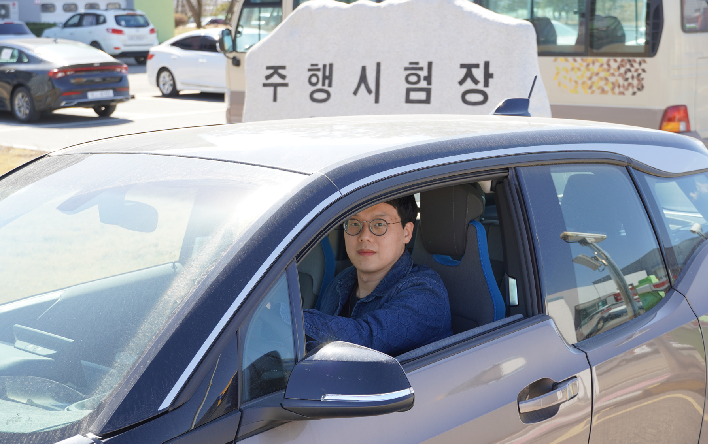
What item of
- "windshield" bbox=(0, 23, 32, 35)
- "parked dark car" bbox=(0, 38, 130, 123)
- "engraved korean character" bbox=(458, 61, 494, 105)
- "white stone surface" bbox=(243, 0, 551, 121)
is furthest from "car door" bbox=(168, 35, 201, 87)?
"engraved korean character" bbox=(458, 61, 494, 105)

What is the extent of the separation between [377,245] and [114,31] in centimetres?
2605

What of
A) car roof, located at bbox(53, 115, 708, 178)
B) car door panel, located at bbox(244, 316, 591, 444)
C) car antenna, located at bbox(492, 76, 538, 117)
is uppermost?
car roof, located at bbox(53, 115, 708, 178)

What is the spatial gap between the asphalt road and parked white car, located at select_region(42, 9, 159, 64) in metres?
8.21

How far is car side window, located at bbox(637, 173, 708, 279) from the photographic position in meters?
2.53

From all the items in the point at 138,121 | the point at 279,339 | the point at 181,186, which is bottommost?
the point at 138,121

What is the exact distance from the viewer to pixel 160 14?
37781 millimetres

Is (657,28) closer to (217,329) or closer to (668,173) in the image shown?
(668,173)

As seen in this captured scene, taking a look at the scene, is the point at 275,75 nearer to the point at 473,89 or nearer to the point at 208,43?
the point at 473,89

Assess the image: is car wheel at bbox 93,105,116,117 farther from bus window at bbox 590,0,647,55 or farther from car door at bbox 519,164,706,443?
car door at bbox 519,164,706,443

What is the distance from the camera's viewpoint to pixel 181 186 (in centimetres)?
196

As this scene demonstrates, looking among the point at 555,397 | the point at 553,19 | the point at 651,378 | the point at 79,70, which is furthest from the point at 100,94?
the point at 555,397

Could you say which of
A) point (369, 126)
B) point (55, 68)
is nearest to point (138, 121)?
point (55, 68)

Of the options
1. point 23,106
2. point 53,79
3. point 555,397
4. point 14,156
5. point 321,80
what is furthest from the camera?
point 23,106

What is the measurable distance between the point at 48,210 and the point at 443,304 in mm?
1122
